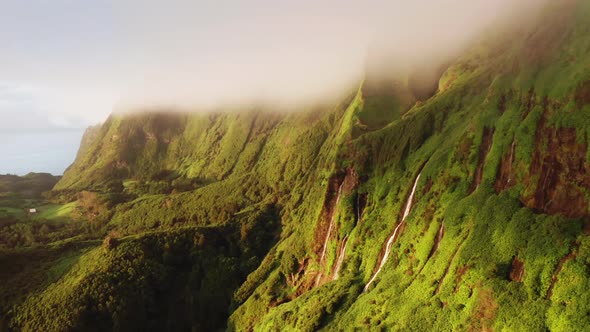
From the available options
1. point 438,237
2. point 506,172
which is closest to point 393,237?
point 438,237

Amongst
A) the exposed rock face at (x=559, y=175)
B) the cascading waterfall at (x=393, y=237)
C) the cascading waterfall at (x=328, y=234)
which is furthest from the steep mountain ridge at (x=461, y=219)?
the cascading waterfall at (x=393, y=237)

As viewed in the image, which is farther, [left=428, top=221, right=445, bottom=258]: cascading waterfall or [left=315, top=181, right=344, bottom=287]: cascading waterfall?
[left=315, top=181, right=344, bottom=287]: cascading waterfall

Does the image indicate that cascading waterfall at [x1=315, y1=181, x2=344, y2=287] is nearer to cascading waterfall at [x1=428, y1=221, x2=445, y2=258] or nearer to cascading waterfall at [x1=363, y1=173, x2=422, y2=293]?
cascading waterfall at [x1=363, y1=173, x2=422, y2=293]

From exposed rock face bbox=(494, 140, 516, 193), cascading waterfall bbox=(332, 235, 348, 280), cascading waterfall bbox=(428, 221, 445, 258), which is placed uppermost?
exposed rock face bbox=(494, 140, 516, 193)

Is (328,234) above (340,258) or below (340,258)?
above

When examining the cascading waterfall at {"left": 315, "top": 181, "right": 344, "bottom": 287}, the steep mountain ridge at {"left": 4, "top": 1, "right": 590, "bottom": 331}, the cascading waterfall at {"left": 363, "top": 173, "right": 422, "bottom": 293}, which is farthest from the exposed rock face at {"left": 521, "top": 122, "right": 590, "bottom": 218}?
the cascading waterfall at {"left": 315, "top": 181, "right": 344, "bottom": 287}

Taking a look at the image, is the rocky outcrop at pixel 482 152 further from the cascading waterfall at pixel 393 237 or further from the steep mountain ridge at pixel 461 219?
the cascading waterfall at pixel 393 237

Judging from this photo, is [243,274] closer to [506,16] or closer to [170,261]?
[170,261]

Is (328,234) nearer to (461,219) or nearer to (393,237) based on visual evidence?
(393,237)

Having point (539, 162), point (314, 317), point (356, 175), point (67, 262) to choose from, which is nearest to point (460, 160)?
point (539, 162)

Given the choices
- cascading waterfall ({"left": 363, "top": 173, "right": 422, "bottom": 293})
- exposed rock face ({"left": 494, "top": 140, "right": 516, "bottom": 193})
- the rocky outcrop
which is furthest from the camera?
cascading waterfall ({"left": 363, "top": 173, "right": 422, "bottom": 293})
